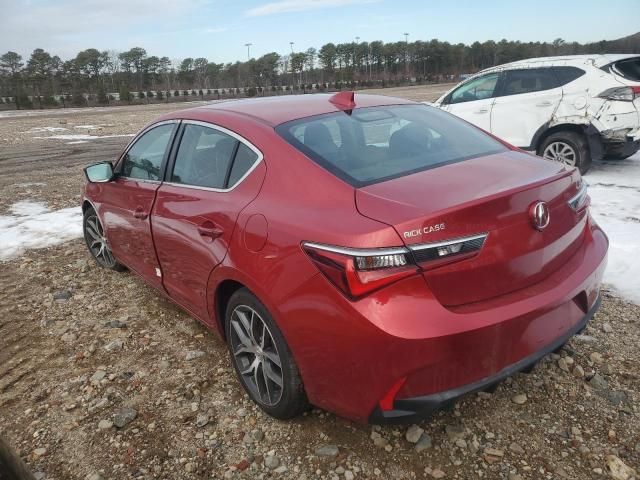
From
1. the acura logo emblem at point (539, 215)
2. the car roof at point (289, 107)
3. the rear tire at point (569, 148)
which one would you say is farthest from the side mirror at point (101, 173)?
the rear tire at point (569, 148)

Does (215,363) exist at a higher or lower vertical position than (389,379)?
lower

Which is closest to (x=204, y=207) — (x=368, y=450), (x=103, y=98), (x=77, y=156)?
(x=368, y=450)

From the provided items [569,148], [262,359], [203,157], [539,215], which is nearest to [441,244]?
[539,215]

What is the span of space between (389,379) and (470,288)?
1.59 ft

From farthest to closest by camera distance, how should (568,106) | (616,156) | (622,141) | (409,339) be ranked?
(616,156) → (568,106) → (622,141) → (409,339)

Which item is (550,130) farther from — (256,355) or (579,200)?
(256,355)

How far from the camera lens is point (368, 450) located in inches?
96.1

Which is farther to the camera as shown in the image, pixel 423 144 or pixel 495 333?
pixel 423 144

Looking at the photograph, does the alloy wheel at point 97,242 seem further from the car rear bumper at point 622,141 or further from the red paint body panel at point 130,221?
the car rear bumper at point 622,141

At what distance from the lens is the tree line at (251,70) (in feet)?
177

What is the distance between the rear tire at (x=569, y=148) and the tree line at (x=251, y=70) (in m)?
39.1

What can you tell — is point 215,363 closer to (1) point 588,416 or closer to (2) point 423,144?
(2) point 423,144

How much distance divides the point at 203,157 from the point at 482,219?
1.79 meters

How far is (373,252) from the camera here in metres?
1.94
